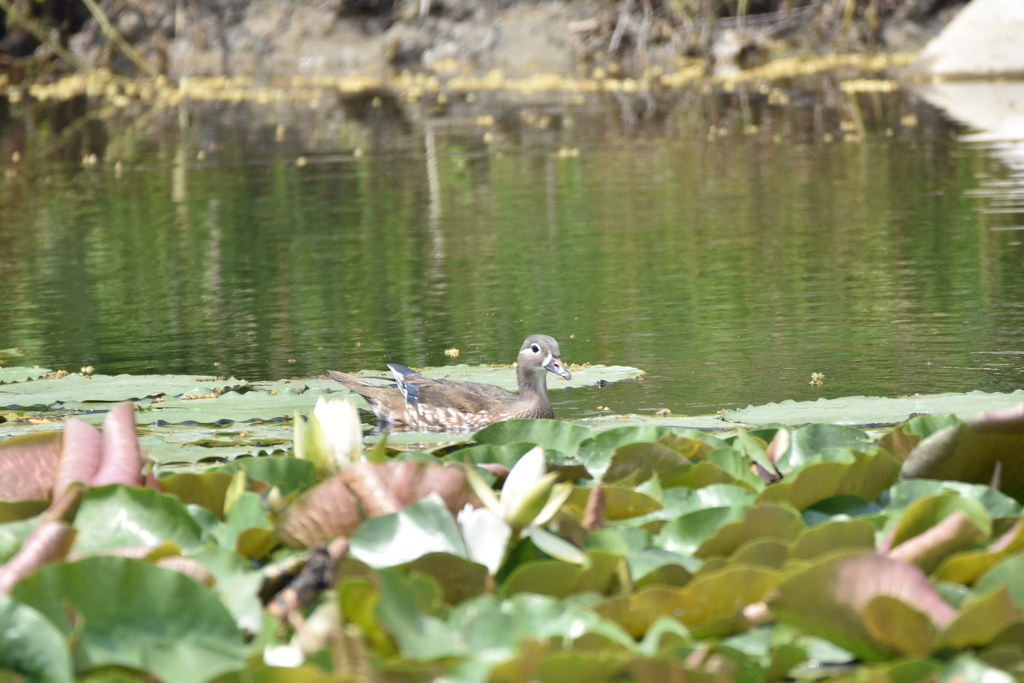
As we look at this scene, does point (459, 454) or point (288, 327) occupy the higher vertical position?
point (459, 454)

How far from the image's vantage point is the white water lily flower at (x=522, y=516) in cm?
237

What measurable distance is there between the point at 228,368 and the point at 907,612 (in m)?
6.25

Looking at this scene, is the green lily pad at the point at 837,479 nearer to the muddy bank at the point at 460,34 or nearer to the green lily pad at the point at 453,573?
the green lily pad at the point at 453,573

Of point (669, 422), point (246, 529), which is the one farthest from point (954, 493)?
point (669, 422)

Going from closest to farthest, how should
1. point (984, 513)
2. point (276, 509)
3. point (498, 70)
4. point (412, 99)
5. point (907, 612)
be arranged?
point (907, 612) → point (984, 513) → point (276, 509) → point (412, 99) → point (498, 70)

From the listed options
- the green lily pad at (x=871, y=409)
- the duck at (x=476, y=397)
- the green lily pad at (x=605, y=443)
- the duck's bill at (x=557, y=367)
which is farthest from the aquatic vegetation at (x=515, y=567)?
the duck at (x=476, y=397)

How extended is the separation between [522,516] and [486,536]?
0.24ft

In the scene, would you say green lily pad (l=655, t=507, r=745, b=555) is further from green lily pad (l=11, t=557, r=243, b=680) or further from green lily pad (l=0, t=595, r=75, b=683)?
green lily pad (l=0, t=595, r=75, b=683)

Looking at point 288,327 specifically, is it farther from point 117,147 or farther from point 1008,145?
point 117,147

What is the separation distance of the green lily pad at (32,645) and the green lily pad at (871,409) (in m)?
3.68

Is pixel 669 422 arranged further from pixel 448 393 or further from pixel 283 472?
pixel 283 472

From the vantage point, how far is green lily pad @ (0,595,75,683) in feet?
6.58

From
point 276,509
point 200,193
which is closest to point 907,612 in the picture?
point 276,509

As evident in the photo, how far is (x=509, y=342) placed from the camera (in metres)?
8.45
